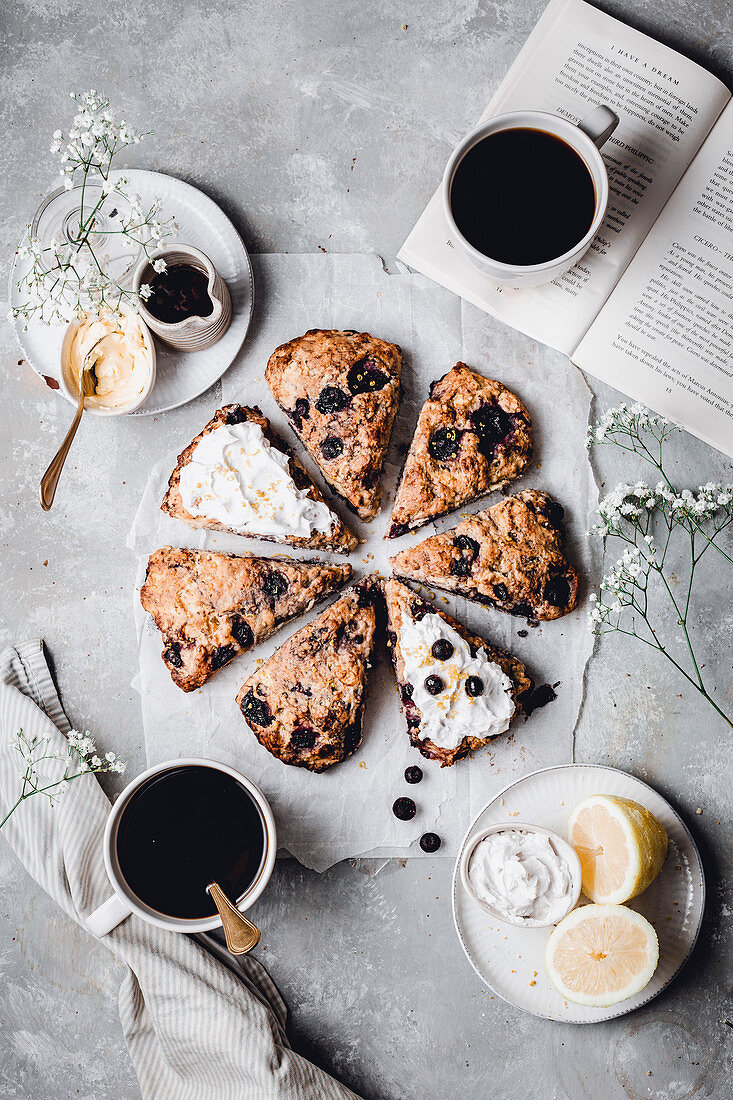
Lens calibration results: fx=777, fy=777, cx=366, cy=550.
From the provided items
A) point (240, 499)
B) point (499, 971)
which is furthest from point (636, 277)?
point (499, 971)

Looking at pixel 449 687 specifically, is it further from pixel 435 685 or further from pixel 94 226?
pixel 94 226

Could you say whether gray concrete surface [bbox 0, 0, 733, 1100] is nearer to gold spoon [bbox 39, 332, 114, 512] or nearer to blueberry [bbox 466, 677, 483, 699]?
gold spoon [bbox 39, 332, 114, 512]

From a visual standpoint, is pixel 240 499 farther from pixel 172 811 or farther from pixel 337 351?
pixel 172 811

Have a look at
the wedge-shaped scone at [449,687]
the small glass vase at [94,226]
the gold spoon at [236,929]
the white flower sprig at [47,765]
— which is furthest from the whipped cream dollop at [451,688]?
the small glass vase at [94,226]

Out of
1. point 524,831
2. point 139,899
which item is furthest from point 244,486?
point 524,831

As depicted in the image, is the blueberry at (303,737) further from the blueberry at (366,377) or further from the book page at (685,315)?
the book page at (685,315)
